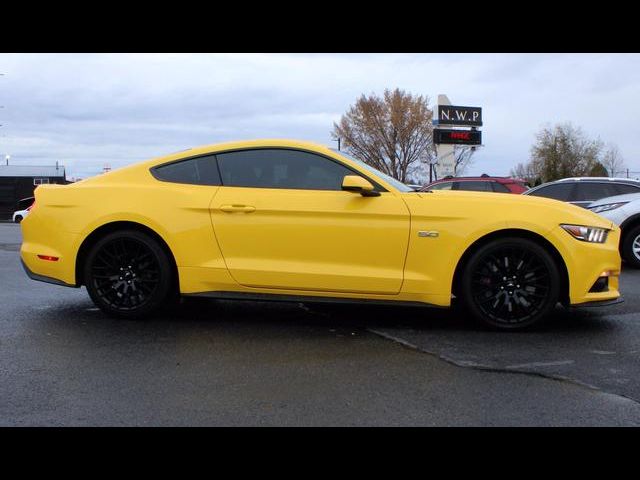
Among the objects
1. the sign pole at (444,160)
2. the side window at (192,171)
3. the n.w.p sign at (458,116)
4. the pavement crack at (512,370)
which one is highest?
the n.w.p sign at (458,116)

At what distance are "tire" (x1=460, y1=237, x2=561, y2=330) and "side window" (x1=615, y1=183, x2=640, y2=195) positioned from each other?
7.40 m

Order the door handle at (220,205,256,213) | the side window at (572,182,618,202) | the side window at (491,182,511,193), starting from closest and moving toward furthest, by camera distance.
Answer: the door handle at (220,205,256,213) < the side window at (572,182,618,202) < the side window at (491,182,511,193)

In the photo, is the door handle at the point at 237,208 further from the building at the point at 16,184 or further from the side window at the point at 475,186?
the building at the point at 16,184

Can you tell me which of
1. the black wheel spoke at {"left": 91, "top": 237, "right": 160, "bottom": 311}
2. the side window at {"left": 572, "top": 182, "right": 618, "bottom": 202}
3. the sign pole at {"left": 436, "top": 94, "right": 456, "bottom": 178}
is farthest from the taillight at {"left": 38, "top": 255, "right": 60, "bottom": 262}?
the sign pole at {"left": 436, "top": 94, "right": 456, "bottom": 178}

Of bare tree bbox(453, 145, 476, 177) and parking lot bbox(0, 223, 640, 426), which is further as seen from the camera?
bare tree bbox(453, 145, 476, 177)

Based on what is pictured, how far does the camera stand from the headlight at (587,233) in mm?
4645

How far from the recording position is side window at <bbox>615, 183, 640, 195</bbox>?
10945 mm

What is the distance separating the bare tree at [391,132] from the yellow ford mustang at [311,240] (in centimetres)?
5337

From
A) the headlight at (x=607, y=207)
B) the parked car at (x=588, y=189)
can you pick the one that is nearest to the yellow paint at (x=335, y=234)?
the headlight at (x=607, y=207)

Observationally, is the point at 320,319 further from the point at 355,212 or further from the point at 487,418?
the point at 487,418

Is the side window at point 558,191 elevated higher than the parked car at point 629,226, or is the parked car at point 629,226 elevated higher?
the side window at point 558,191

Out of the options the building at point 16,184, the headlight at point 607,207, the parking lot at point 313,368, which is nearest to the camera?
the parking lot at point 313,368

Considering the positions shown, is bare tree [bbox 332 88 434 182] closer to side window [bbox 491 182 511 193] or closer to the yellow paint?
side window [bbox 491 182 511 193]
